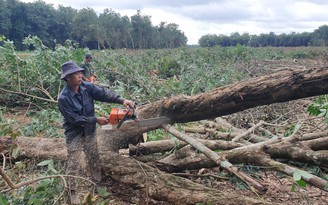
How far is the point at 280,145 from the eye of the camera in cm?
292

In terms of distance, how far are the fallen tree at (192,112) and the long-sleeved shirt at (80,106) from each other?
0.97 ft

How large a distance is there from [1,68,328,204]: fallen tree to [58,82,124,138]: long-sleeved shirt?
0.30 meters

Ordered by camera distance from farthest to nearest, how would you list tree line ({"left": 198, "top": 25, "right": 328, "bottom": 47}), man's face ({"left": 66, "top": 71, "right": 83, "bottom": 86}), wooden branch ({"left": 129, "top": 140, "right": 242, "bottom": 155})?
tree line ({"left": 198, "top": 25, "right": 328, "bottom": 47})
wooden branch ({"left": 129, "top": 140, "right": 242, "bottom": 155})
man's face ({"left": 66, "top": 71, "right": 83, "bottom": 86})

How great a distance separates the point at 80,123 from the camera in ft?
9.66

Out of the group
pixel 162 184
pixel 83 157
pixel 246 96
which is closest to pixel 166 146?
pixel 162 184

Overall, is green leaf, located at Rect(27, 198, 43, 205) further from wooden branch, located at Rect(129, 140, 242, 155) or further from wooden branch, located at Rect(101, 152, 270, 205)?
wooden branch, located at Rect(129, 140, 242, 155)

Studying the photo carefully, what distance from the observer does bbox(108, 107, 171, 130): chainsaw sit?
293 centimetres

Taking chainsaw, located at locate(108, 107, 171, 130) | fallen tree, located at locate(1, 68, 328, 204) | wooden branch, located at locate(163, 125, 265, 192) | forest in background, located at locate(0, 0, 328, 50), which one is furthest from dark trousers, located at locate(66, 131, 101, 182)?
forest in background, located at locate(0, 0, 328, 50)

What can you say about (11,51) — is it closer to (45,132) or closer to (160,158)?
(45,132)

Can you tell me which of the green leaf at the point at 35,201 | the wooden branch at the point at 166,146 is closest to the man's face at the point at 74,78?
the wooden branch at the point at 166,146

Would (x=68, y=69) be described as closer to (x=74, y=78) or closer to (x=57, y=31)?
(x=74, y=78)

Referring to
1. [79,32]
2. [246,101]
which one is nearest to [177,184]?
[246,101]

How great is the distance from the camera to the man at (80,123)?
3000 mm

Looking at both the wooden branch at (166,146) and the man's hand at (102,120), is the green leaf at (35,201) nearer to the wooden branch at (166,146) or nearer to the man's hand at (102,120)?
the man's hand at (102,120)
